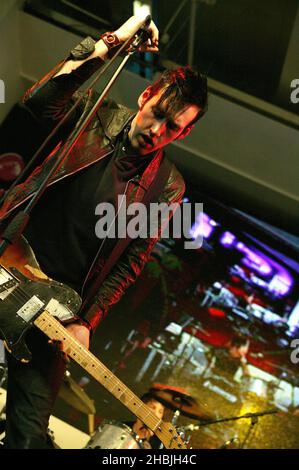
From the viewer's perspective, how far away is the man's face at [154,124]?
211 centimetres

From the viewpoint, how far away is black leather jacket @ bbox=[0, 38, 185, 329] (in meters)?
1.98

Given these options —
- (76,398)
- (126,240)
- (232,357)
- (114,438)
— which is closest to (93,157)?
(126,240)

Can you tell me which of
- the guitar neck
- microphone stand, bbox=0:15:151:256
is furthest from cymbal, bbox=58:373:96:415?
microphone stand, bbox=0:15:151:256

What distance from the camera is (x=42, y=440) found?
200 centimetres

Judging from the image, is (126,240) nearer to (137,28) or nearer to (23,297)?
(23,297)

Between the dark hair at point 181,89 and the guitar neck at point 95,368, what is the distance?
0.96 m

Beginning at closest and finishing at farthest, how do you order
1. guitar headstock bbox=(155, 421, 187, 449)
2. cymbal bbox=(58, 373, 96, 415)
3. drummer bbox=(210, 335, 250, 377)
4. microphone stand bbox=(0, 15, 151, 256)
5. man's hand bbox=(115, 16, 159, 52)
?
microphone stand bbox=(0, 15, 151, 256) < man's hand bbox=(115, 16, 159, 52) < guitar headstock bbox=(155, 421, 187, 449) < cymbal bbox=(58, 373, 96, 415) < drummer bbox=(210, 335, 250, 377)

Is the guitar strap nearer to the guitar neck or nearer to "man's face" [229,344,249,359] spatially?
the guitar neck

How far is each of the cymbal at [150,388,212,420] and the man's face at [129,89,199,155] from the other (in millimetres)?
1566

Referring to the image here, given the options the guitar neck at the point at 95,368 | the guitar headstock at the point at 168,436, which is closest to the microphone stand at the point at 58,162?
the guitar neck at the point at 95,368

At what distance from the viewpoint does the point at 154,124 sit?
2.11 m

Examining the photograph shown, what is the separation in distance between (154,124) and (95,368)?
1005mm

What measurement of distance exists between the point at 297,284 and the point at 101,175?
250 cm

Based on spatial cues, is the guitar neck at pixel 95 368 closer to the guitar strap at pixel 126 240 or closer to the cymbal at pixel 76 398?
the guitar strap at pixel 126 240
